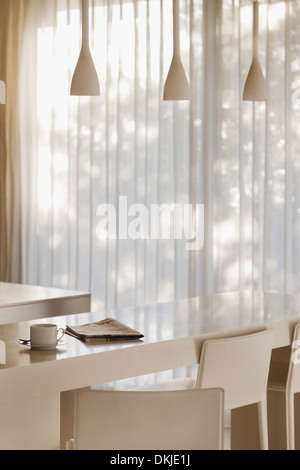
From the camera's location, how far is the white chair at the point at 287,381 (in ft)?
9.71

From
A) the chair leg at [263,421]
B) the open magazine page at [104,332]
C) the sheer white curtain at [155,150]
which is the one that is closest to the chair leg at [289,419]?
the chair leg at [263,421]

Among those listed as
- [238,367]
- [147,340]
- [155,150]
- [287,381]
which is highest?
[155,150]

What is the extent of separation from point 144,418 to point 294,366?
1159 mm

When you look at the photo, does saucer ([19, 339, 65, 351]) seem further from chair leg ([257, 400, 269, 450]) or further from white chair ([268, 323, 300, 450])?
white chair ([268, 323, 300, 450])

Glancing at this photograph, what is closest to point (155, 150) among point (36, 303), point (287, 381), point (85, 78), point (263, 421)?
point (36, 303)

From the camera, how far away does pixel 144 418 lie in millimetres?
1955

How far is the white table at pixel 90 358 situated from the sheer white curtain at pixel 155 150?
1476 mm

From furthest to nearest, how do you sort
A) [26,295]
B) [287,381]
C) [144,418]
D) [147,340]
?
1. [26,295]
2. [287,381]
3. [147,340]
4. [144,418]

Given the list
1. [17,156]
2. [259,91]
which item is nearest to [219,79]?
[259,91]

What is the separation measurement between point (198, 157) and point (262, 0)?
1.00m

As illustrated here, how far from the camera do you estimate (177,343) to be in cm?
262

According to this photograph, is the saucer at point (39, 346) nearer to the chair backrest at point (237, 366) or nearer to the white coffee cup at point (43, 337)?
the white coffee cup at point (43, 337)

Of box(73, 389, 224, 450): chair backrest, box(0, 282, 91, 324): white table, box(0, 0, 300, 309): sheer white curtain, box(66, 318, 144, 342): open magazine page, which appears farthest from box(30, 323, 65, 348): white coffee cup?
box(0, 0, 300, 309): sheer white curtain

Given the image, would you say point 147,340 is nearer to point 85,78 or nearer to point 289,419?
point 289,419
